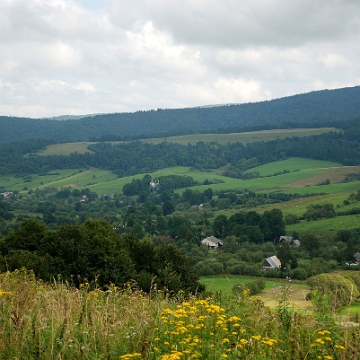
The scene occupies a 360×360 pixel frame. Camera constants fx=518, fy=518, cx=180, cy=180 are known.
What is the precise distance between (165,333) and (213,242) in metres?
89.5

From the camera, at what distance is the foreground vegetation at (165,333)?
633cm

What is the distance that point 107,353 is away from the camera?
6.38 metres

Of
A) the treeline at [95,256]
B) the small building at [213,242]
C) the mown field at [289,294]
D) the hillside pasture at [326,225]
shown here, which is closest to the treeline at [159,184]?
the small building at [213,242]

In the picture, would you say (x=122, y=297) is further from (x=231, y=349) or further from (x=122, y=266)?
(x=122, y=266)

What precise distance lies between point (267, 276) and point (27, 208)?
86.3 m

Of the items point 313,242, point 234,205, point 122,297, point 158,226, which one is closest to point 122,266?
point 122,297

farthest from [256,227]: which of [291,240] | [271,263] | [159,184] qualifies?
[159,184]

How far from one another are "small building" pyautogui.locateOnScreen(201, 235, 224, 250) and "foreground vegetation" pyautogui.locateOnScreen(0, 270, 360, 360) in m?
83.6

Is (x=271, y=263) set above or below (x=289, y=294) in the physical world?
below

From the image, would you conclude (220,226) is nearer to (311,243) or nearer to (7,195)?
(311,243)

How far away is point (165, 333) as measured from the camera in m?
6.55

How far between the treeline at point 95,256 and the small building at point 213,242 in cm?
6083

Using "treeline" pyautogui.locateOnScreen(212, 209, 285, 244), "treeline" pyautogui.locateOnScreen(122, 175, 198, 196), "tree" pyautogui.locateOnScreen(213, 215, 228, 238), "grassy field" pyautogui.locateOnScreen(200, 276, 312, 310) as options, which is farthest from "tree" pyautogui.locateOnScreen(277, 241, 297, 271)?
"treeline" pyautogui.locateOnScreen(122, 175, 198, 196)

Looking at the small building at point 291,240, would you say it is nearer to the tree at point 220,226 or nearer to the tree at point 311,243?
the tree at point 311,243
